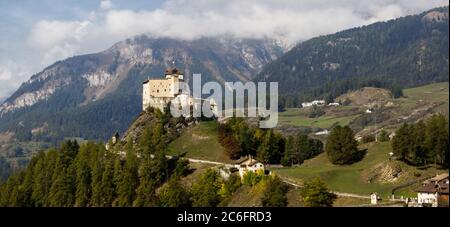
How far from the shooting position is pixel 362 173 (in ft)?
354

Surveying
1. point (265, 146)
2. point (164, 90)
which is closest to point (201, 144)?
point (265, 146)

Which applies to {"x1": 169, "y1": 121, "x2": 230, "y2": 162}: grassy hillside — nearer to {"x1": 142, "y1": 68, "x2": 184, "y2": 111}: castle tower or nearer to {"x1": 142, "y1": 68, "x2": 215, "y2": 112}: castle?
{"x1": 142, "y1": 68, "x2": 215, "y2": 112}: castle

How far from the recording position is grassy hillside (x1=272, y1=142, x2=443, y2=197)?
101 metres

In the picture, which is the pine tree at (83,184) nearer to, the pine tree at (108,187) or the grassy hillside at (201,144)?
the pine tree at (108,187)

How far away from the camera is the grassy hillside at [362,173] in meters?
101

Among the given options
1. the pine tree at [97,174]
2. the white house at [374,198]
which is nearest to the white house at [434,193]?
the white house at [374,198]

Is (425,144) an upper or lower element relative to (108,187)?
upper

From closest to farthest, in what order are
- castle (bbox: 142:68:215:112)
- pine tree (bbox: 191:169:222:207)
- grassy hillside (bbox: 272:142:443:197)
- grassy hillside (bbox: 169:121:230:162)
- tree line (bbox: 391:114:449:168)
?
1. grassy hillside (bbox: 272:142:443:197)
2. tree line (bbox: 391:114:449:168)
3. pine tree (bbox: 191:169:222:207)
4. grassy hillside (bbox: 169:121:230:162)
5. castle (bbox: 142:68:215:112)

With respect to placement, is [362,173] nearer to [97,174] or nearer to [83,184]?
[97,174]

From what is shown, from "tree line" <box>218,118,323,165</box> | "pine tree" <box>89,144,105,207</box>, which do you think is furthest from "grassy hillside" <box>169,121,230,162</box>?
"pine tree" <box>89,144,105,207</box>

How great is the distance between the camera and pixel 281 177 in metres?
110

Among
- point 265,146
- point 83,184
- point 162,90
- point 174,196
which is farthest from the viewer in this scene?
point 162,90
